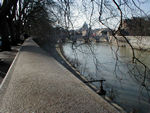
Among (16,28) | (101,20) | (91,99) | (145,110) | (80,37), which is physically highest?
(16,28)

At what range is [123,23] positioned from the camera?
2.30 m

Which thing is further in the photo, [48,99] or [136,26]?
[136,26]

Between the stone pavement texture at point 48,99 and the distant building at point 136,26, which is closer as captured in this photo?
the stone pavement texture at point 48,99

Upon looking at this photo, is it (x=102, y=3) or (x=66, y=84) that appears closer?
(x=66, y=84)

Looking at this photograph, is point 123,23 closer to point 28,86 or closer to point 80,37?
point 80,37

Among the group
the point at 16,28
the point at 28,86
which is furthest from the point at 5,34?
the point at 28,86

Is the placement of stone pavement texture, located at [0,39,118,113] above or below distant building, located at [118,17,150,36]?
below

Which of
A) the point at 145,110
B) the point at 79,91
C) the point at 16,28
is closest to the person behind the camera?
the point at 79,91

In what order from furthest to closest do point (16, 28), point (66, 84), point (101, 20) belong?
1. point (16, 28)
2. point (101, 20)
3. point (66, 84)

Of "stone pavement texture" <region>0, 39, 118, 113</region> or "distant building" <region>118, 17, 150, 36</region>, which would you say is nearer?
"stone pavement texture" <region>0, 39, 118, 113</region>

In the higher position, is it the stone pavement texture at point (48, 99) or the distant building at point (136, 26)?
the distant building at point (136, 26)

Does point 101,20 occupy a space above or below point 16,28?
below

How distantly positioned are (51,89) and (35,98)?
1.14ft

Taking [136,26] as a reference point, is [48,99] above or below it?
below
